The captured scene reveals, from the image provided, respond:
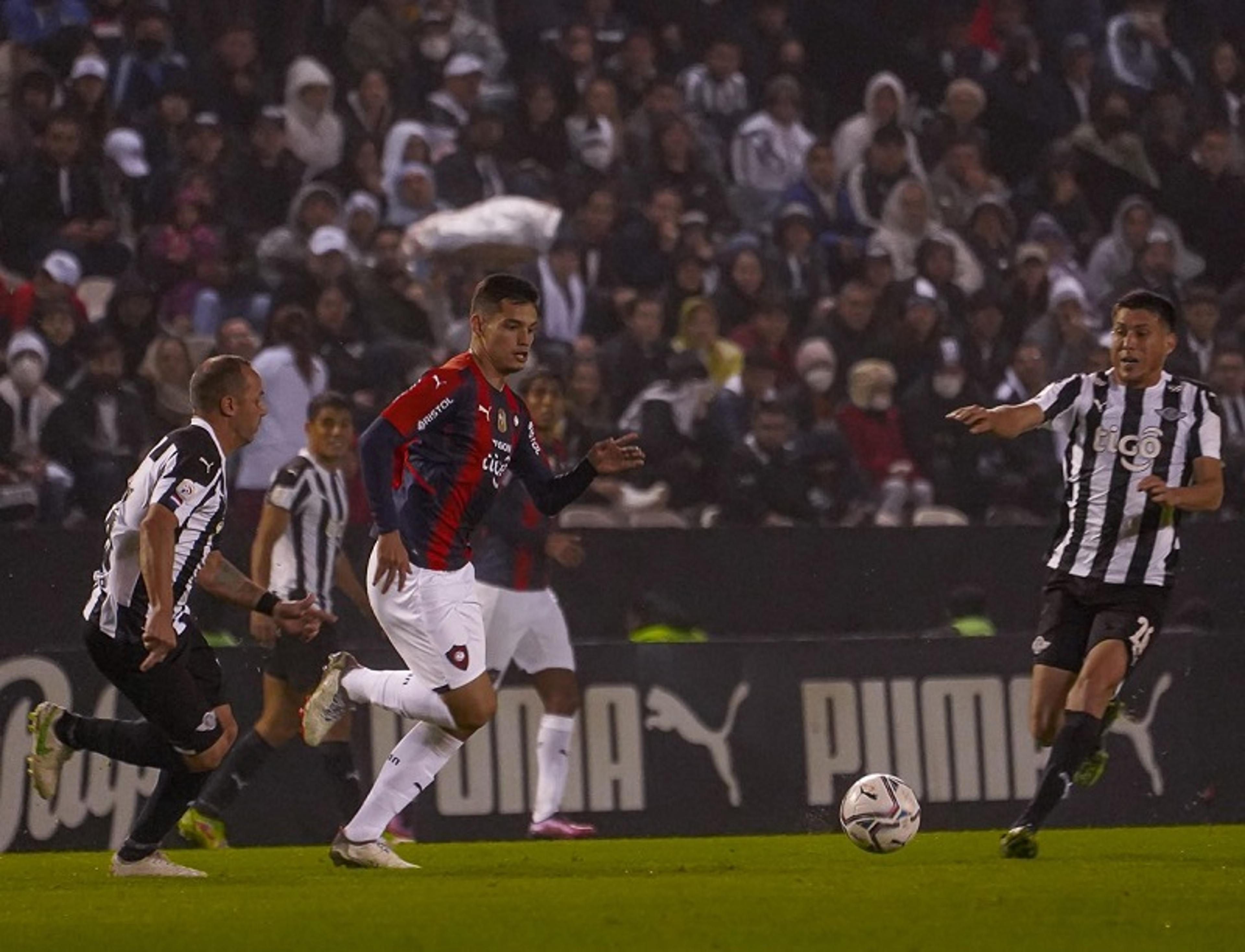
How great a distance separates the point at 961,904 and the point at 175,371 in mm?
7433

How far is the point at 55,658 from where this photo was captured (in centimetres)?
1076

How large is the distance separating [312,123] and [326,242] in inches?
67.6

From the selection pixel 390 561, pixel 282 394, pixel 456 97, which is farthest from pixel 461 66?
pixel 390 561

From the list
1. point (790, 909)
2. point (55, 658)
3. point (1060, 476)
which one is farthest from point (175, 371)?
point (790, 909)

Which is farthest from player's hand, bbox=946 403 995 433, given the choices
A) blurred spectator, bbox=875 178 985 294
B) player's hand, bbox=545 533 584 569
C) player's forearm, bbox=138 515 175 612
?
blurred spectator, bbox=875 178 985 294

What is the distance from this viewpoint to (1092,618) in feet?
28.8

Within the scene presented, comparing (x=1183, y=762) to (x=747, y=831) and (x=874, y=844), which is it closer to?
(x=747, y=831)

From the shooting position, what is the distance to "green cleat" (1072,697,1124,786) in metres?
8.59

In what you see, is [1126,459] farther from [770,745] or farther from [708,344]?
[708,344]

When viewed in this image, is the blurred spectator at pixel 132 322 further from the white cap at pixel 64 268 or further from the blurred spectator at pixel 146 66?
the blurred spectator at pixel 146 66

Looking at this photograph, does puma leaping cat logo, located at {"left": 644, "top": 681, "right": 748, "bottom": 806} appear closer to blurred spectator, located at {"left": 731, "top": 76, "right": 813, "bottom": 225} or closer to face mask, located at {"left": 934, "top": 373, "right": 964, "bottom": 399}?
face mask, located at {"left": 934, "top": 373, "right": 964, "bottom": 399}

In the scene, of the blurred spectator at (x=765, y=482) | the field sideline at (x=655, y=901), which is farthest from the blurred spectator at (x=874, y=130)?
the field sideline at (x=655, y=901)

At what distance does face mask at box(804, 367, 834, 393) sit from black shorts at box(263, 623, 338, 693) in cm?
478

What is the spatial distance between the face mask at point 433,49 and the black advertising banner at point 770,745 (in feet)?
20.9
